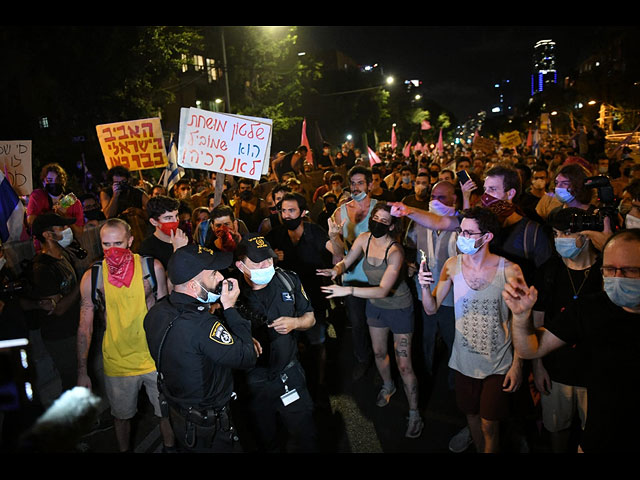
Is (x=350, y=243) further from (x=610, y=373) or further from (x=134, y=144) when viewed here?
(x=134, y=144)

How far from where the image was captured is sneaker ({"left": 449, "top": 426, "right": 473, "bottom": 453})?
431 centimetres

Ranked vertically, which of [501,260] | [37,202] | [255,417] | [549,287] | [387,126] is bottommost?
[255,417]

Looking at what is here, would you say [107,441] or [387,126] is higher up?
[387,126]

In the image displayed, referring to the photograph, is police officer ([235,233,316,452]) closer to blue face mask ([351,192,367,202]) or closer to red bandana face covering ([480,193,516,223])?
red bandana face covering ([480,193,516,223])

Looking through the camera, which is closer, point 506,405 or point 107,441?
point 506,405

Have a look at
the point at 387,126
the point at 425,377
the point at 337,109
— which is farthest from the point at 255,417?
the point at 387,126

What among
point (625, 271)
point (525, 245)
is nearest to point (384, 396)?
point (525, 245)

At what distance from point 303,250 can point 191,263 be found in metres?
2.67

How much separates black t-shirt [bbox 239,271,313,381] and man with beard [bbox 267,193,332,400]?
5.39ft

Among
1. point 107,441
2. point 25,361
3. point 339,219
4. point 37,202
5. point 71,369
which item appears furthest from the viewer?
point 37,202

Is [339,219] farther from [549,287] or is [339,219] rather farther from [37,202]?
[37,202]

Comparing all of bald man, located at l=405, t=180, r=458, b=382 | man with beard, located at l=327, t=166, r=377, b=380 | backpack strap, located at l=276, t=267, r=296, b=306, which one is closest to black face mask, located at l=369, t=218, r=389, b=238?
bald man, located at l=405, t=180, r=458, b=382

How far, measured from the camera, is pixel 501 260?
3.76 m

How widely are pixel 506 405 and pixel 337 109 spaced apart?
185 feet
